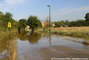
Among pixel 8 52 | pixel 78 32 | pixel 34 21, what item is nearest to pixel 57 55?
pixel 8 52

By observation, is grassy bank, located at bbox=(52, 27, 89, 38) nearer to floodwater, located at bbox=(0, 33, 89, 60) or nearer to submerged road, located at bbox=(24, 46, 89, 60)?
floodwater, located at bbox=(0, 33, 89, 60)

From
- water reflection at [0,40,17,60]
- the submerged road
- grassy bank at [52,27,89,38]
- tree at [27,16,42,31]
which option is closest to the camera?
the submerged road

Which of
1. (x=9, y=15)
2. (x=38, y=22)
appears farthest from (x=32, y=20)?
(x=9, y=15)

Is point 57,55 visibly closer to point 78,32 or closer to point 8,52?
point 8,52

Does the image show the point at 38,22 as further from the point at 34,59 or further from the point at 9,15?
the point at 34,59

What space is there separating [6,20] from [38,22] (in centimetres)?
2367

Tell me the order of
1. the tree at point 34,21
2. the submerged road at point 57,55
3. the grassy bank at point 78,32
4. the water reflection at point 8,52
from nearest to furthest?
1. the submerged road at point 57,55
2. the water reflection at point 8,52
3. the grassy bank at point 78,32
4. the tree at point 34,21

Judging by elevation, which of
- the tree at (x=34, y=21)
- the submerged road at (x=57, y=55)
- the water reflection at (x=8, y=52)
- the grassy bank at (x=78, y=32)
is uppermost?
the tree at (x=34, y=21)

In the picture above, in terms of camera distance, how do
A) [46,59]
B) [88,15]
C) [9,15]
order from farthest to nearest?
[88,15], [9,15], [46,59]

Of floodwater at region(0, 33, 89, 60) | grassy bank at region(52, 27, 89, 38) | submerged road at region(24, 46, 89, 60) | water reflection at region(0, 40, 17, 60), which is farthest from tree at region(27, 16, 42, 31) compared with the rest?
submerged road at region(24, 46, 89, 60)

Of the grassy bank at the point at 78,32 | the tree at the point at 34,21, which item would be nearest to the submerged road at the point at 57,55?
the grassy bank at the point at 78,32

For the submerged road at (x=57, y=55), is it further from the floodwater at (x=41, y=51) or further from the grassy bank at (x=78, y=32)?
the grassy bank at (x=78, y=32)

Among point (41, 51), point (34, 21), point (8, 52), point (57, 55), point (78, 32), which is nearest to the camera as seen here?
point (57, 55)

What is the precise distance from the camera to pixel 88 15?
7119 cm
